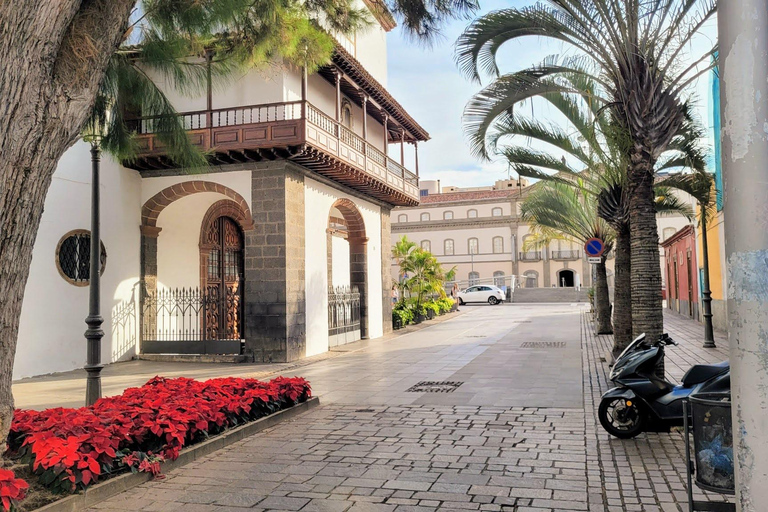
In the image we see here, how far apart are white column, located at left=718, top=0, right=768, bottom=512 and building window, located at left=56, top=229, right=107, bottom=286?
12.6 metres

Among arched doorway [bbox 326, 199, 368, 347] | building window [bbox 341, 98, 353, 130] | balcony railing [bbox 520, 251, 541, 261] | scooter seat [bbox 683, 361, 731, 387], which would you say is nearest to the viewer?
scooter seat [bbox 683, 361, 731, 387]

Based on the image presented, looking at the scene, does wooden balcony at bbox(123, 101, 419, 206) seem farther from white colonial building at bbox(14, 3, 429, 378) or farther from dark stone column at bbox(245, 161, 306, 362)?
dark stone column at bbox(245, 161, 306, 362)

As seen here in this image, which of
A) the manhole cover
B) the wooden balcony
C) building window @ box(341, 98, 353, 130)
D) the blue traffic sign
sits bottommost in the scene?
the manhole cover

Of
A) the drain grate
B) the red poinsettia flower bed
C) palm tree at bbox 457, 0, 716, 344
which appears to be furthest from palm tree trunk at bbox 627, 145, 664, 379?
the drain grate

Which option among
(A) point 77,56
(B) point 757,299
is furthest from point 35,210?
Answer: (B) point 757,299

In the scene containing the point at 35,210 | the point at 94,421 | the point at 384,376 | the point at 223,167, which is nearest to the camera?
the point at 35,210

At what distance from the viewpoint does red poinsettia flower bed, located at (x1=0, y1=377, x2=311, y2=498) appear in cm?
456

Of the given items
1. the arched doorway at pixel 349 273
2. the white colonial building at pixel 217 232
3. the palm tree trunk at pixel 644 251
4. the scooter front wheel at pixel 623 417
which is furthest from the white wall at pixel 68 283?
the palm tree trunk at pixel 644 251

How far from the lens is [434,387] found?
9.69 meters

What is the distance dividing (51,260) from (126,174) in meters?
3.05

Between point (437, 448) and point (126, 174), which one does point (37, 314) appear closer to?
point (126, 174)

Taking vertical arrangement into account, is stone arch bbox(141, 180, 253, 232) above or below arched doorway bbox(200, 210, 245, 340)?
above

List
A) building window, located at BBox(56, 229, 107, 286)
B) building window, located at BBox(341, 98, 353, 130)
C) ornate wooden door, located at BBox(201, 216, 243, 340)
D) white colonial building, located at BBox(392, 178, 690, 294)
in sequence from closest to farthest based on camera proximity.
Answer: building window, located at BBox(56, 229, 107, 286) < ornate wooden door, located at BBox(201, 216, 243, 340) < building window, located at BBox(341, 98, 353, 130) < white colonial building, located at BBox(392, 178, 690, 294)

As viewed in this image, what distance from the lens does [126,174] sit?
575 inches
